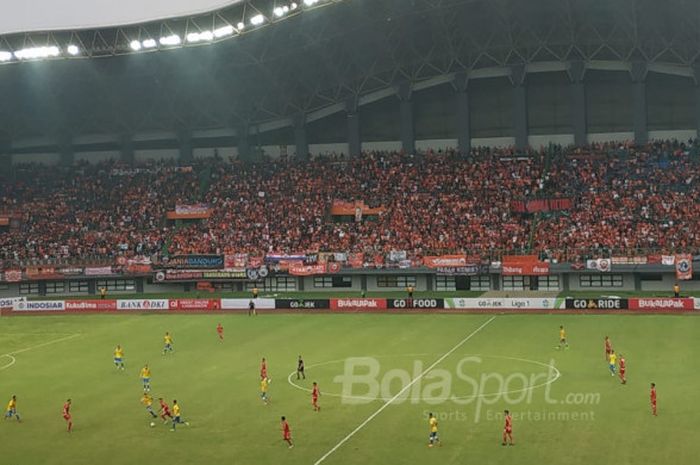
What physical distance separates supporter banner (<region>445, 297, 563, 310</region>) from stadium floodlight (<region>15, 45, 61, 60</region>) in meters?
44.2

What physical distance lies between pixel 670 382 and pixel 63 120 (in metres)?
75.7

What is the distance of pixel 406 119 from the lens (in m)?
93.9

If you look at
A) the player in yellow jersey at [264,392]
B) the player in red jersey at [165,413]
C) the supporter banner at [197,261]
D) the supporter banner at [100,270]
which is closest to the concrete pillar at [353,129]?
the supporter banner at [197,261]

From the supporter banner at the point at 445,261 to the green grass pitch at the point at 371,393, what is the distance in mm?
9950

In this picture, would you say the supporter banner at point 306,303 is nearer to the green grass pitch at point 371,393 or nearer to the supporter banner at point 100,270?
the green grass pitch at point 371,393

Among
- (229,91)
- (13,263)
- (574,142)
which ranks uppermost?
(229,91)

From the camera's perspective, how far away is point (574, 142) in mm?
89250

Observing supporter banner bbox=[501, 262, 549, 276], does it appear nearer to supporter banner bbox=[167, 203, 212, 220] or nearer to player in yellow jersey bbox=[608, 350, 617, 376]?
player in yellow jersey bbox=[608, 350, 617, 376]

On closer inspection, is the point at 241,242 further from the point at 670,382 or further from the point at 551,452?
the point at 551,452

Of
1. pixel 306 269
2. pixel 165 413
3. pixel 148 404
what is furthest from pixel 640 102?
pixel 165 413

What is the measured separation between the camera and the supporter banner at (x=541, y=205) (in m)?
81.9

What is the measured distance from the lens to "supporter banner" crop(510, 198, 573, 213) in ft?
269

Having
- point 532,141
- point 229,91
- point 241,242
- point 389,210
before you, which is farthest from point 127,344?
point 532,141

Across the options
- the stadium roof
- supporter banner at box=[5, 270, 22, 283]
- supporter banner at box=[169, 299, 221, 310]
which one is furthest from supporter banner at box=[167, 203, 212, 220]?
supporter banner at box=[169, 299, 221, 310]
